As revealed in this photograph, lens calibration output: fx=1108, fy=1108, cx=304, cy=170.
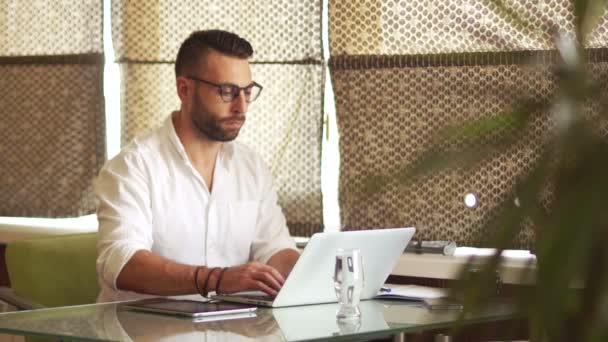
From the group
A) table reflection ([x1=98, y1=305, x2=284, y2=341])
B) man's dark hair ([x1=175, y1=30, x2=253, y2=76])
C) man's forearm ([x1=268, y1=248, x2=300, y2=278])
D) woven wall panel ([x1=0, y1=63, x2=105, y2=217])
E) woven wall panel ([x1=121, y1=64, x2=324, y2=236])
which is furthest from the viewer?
woven wall panel ([x1=0, y1=63, x2=105, y2=217])

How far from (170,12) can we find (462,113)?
3.83 feet

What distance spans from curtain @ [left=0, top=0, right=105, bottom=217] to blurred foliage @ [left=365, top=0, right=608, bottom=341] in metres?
3.58

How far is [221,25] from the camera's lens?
3809mm

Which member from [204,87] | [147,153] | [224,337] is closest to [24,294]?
[147,153]

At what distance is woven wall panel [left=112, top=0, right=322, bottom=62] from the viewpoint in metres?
3.64

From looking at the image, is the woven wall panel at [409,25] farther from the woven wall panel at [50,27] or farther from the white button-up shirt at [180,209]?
the woven wall panel at [50,27]

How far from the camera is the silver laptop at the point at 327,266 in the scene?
249 centimetres

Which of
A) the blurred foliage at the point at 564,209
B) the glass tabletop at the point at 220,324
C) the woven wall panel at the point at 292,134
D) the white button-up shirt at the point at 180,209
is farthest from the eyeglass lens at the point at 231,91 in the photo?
the blurred foliage at the point at 564,209

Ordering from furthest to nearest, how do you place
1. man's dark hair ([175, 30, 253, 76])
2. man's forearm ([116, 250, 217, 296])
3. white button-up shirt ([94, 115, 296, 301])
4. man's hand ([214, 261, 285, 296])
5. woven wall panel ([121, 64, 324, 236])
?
1. woven wall panel ([121, 64, 324, 236])
2. man's dark hair ([175, 30, 253, 76])
3. white button-up shirt ([94, 115, 296, 301])
4. man's forearm ([116, 250, 217, 296])
5. man's hand ([214, 261, 285, 296])

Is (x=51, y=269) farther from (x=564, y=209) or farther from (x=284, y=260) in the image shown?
(x=564, y=209)

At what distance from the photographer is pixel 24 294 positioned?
10.1 ft

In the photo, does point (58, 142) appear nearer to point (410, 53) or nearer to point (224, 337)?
point (410, 53)

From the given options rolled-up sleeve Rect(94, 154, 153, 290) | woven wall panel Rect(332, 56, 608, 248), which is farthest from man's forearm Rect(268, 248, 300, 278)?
rolled-up sleeve Rect(94, 154, 153, 290)

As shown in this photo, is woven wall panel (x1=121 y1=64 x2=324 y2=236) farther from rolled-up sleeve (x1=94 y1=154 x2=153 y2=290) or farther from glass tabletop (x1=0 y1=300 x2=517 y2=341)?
glass tabletop (x1=0 y1=300 x2=517 y2=341)
